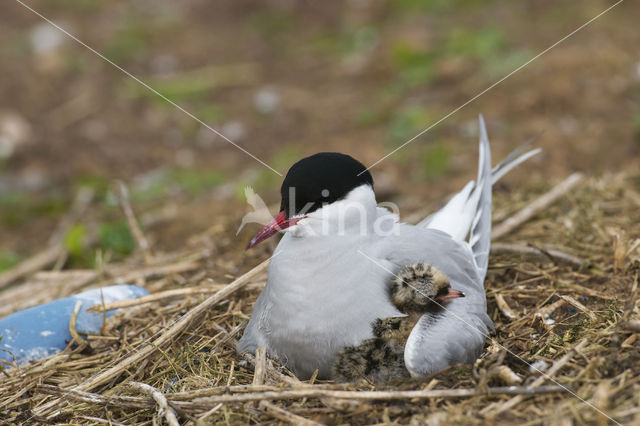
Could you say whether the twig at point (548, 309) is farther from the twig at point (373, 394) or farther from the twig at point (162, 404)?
the twig at point (162, 404)

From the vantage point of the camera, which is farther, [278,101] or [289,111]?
[278,101]

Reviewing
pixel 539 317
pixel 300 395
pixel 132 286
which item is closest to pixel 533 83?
pixel 539 317

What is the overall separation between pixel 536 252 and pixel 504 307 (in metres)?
0.65

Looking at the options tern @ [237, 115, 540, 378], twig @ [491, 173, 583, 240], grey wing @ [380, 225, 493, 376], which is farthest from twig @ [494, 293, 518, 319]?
twig @ [491, 173, 583, 240]

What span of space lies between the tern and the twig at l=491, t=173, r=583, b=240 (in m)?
1.39

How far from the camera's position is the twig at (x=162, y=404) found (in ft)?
9.55

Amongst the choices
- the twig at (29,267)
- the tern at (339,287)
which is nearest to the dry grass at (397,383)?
the tern at (339,287)

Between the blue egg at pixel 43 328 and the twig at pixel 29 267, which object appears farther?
the twig at pixel 29 267

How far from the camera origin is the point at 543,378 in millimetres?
2920

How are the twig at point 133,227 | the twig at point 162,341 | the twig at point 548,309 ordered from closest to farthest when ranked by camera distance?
1. the twig at point 162,341
2. the twig at point 548,309
3. the twig at point 133,227

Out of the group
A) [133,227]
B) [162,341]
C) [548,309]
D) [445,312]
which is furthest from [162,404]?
[133,227]

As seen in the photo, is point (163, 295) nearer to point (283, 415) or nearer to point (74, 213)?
point (283, 415)

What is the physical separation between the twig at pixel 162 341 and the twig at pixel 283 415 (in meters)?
0.84

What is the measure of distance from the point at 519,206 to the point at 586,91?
10.4ft
